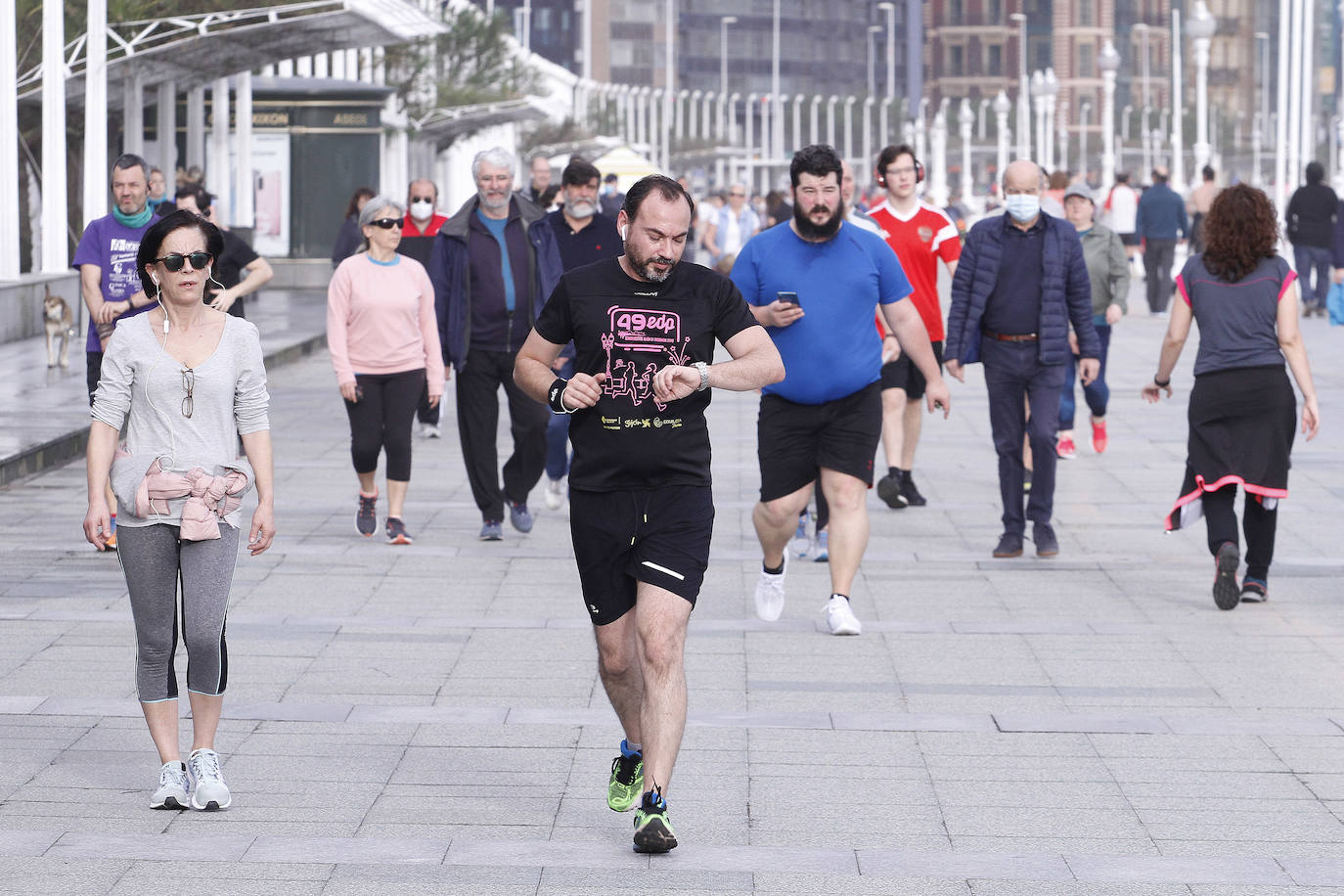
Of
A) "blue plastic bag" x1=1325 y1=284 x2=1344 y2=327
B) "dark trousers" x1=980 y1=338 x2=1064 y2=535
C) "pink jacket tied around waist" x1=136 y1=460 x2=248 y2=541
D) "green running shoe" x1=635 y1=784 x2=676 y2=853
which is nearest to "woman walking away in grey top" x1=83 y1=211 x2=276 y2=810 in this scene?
"pink jacket tied around waist" x1=136 y1=460 x2=248 y2=541

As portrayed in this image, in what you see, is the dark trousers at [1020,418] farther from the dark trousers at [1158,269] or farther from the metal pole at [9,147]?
the dark trousers at [1158,269]

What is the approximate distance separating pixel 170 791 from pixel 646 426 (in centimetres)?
153

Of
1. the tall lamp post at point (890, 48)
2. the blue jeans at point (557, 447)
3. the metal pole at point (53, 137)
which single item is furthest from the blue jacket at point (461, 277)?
the tall lamp post at point (890, 48)

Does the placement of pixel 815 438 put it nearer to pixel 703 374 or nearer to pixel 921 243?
pixel 703 374

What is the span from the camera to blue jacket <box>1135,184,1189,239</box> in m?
28.2

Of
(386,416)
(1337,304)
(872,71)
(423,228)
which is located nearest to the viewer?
(386,416)

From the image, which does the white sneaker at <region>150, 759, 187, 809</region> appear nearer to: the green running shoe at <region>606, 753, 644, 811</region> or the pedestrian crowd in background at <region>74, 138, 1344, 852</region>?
the pedestrian crowd in background at <region>74, 138, 1344, 852</region>

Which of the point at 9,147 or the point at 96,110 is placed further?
the point at 96,110

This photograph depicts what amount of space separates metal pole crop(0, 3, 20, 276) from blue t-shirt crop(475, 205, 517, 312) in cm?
1298

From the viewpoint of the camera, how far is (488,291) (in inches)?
419

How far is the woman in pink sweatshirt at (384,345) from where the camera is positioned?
10414 mm

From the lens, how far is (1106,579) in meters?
9.68

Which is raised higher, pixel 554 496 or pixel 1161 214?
pixel 1161 214

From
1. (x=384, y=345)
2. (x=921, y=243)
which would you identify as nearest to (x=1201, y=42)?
(x=921, y=243)
